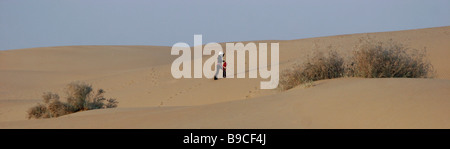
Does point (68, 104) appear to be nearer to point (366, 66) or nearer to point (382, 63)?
point (366, 66)

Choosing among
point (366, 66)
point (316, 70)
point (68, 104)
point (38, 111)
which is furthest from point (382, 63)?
point (38, 111)

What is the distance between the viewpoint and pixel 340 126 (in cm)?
665

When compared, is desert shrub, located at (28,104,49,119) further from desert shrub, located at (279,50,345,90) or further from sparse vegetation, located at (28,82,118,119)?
desert shrub, located at (279,50,345,90)

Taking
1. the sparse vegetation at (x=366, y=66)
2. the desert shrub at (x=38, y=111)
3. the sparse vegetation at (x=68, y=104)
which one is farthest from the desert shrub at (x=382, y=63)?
the desert shrub at (x=38, y=111)

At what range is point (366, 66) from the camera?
456 inches

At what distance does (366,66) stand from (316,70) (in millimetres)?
1429

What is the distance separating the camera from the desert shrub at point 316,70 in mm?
12461

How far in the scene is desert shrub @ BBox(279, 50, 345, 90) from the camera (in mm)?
12461

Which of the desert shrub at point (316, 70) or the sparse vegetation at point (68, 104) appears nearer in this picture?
the desert shrub at point (316, 70)

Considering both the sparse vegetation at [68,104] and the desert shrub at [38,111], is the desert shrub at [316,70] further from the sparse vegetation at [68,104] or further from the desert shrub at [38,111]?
the desert shrub at [38,111]

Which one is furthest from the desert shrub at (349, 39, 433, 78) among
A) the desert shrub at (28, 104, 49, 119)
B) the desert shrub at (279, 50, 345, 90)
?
the desert shrub at (28, 104, 49, 119)

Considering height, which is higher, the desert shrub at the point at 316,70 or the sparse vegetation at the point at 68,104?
the desert shrub at the point at 316,70
